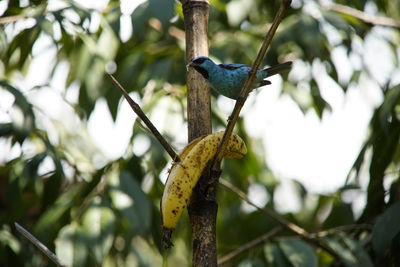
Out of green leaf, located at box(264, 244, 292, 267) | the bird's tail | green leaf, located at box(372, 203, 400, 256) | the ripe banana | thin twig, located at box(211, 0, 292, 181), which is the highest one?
thin twig, located at box(211, 0, 292, 181)

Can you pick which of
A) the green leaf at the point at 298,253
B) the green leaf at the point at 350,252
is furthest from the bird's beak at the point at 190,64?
the green leaf at the point at 350,252

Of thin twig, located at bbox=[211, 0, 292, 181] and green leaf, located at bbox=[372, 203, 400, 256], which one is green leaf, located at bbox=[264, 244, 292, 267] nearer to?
green leaf, located at bbox=[372, 203, 400, 256]

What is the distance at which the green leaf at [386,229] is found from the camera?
2838mm

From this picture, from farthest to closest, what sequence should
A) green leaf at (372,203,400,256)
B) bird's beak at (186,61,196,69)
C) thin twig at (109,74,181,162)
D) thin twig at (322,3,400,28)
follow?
1. thin twig at (322,3,400,28)
2. green leaf at (372,203,400,256)
3. bird's beak at (186,61,196,69)
4. thin twig at (109,74,181,162)

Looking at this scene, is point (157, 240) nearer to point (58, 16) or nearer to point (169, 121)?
point (169, 121)

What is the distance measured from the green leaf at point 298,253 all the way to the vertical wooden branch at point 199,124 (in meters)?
1.23

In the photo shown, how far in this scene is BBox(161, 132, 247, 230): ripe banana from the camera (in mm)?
2197

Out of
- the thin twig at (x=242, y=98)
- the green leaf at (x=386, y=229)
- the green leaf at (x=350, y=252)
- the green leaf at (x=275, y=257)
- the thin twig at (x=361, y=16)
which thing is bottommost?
the green leaf at (x=350, y=252)

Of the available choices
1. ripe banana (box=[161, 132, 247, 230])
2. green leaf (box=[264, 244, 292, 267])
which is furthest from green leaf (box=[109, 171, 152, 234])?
ripe banana (box=[161, 132, 247, 230])

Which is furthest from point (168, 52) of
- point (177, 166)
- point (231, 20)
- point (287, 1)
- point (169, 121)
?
point (287, 1)

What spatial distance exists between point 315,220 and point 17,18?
328 centimetres

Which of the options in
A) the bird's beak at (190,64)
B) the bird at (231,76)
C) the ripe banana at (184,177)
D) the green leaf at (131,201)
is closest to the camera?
the ripe banana at (184,177)

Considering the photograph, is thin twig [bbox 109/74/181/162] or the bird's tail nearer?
thin twig [bbox 109/74/181/162]

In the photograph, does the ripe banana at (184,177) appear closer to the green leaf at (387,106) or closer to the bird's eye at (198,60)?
the bird's eye at (198,60)
